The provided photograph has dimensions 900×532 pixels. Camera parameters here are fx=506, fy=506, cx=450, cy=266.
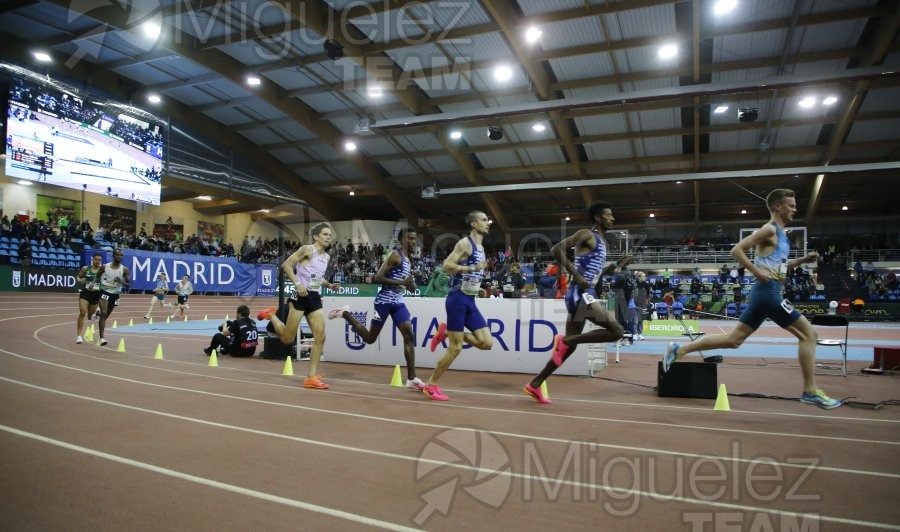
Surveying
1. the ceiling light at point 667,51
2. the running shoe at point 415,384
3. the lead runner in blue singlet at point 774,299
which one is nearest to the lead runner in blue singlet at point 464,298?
the running shoe at point 415,384

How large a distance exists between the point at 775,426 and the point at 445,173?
29.7 m

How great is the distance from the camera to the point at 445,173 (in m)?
33.2

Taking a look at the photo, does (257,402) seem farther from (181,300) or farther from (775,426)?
(181,300)

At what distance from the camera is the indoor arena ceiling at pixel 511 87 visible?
1795cm

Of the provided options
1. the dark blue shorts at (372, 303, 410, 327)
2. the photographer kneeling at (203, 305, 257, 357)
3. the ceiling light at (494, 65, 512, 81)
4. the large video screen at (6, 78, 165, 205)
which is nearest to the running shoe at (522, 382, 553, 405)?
the dark blue shorts at (372, 303, 410, 327)

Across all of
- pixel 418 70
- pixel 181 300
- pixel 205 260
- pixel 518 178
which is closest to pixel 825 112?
pixel 518 178

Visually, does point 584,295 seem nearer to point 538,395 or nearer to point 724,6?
point 538,395

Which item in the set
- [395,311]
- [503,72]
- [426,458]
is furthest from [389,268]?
[503,72]

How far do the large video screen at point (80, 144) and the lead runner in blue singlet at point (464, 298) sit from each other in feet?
70.0

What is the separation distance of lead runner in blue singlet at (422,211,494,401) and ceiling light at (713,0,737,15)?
1443 cm

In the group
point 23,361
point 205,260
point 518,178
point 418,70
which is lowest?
point 23,361

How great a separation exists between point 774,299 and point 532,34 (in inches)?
616

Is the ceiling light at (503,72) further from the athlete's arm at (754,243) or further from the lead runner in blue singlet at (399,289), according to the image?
the athlete's arm at (754,243)

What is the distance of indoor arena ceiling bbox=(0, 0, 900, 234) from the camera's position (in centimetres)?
1795
